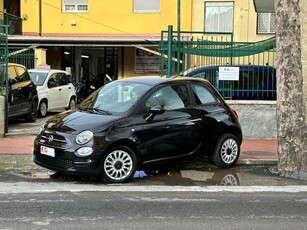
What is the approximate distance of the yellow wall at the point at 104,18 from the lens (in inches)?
945

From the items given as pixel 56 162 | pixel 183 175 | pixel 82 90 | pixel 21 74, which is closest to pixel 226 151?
pixel 183 175

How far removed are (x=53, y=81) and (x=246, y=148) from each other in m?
8.33

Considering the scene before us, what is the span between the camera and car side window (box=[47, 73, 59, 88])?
16719 millimetres

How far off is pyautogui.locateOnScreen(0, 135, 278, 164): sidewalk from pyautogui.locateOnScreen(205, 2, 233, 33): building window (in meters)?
12.6

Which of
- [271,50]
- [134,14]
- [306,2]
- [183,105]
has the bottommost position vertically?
[183,105]

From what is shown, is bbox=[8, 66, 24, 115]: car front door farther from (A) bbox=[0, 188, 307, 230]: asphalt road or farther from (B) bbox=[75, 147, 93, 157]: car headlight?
(A) bbox=[0, 188, 307, 230]: asphalt road

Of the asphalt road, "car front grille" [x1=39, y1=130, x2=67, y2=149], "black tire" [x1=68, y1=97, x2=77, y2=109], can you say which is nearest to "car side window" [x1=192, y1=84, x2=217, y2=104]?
the asphalt road

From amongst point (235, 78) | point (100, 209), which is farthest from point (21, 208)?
point (235, 78)

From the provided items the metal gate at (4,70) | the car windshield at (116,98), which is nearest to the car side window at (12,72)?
the metal gate at (4,70)

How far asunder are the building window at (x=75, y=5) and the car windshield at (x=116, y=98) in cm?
1696

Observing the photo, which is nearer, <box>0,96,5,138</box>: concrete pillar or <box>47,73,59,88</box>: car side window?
<box>0,96,5,138</box>: concrete pillar

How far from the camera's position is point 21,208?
6203 millimetres

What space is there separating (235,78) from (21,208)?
7.34 m

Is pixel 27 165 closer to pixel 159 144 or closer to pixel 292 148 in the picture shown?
pixel 159 144
